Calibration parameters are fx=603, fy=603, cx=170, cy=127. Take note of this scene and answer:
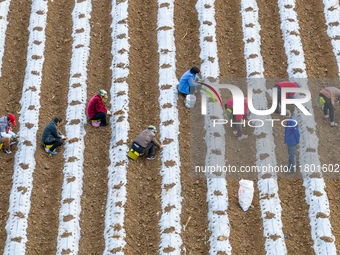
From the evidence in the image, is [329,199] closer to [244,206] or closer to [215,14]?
[244,206]

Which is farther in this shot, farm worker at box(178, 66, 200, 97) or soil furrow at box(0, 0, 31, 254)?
farm worker at box(178, 66, 200, 97)

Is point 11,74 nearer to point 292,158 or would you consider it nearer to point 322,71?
point 292,158

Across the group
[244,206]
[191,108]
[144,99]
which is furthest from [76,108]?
[244,206]

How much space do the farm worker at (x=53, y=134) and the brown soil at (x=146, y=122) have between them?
1.39ft

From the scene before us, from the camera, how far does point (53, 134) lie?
14.8 metres

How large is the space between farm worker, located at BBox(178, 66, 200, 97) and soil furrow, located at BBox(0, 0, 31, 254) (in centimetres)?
442

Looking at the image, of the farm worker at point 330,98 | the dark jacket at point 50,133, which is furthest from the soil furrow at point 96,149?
the farm worker at point 330,98

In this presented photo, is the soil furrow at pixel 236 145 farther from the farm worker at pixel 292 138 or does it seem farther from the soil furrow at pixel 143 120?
the soil furrow at pixel 143 120

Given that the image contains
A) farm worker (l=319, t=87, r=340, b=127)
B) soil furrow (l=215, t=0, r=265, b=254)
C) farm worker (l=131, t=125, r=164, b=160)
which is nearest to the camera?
soil furrow (l=215, t=0, r=265, b=254)

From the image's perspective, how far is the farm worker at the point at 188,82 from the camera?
15576 mm

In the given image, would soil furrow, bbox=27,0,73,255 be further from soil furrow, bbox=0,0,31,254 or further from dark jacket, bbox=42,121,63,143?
soil furrow, bbox=0,0,31,254

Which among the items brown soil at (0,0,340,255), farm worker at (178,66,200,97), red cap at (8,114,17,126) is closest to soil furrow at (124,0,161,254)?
brown soil at (0,0,340,255)

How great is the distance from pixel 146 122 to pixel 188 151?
1416mm

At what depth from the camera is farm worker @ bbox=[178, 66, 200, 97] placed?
1558 cm
